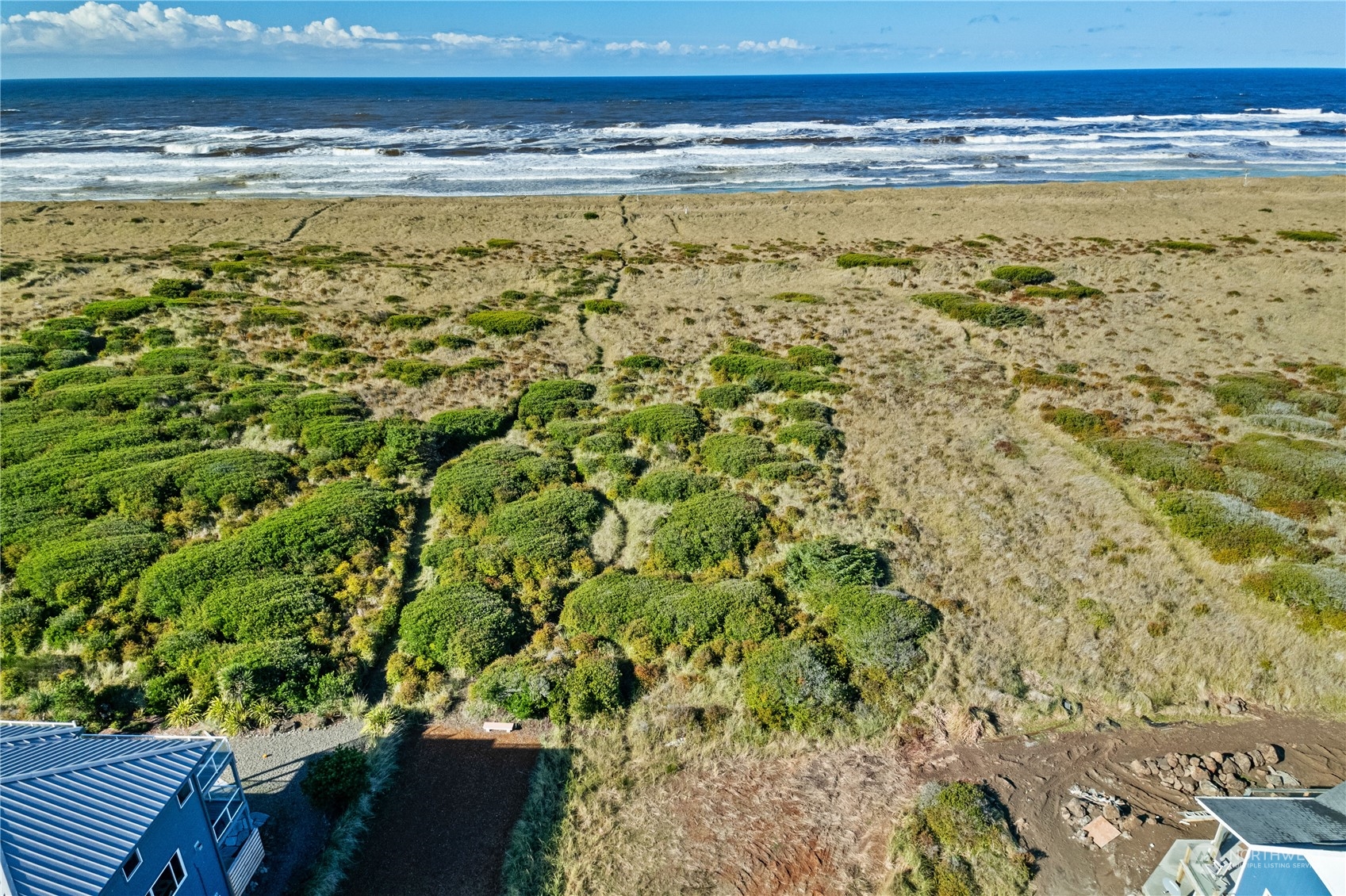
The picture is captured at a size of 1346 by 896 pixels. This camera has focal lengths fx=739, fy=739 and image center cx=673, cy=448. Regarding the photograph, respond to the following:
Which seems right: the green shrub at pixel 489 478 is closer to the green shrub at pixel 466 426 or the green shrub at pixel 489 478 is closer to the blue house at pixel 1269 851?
the green shrub at pixel 466 426

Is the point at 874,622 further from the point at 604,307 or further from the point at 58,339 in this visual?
the point at 58,339

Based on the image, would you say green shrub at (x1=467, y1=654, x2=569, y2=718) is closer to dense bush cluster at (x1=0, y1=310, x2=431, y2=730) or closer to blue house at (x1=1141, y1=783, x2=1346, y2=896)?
dense bush cluster at (x1=0, y1=310, x2=431, y2=730)

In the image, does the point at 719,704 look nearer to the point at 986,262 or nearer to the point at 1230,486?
the point at 1230,486

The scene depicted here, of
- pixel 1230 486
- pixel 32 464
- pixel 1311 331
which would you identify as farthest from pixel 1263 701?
pixel 32 464

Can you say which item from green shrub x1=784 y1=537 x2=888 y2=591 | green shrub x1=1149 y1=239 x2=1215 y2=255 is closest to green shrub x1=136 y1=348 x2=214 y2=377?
green shrub x1=784 y1=537 x2=888 y2=591

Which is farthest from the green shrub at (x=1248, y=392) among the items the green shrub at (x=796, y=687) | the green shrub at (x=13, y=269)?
the green shrub at (x=13, y=269)
